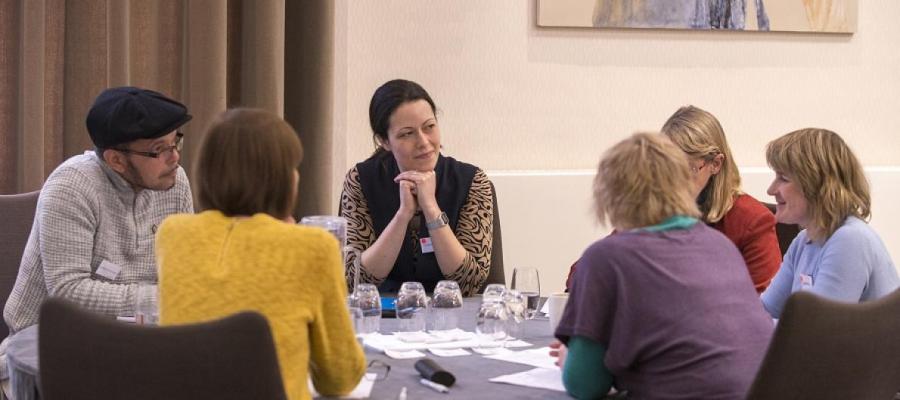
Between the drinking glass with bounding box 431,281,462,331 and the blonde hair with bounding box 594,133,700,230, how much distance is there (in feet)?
2.17

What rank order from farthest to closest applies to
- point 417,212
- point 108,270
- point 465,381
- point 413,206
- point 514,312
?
point 417,212
point 413,206
point 108,270
point 514,312
point 465,381

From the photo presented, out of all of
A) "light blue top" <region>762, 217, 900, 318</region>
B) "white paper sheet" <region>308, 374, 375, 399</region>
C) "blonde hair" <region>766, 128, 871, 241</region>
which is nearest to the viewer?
"white paper sheet" <region>308, 374, 375, 399</region>

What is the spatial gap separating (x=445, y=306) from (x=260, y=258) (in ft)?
2.86

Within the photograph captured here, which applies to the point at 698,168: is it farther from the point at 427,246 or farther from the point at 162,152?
the point at 162,152

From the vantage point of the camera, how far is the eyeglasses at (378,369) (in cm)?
218

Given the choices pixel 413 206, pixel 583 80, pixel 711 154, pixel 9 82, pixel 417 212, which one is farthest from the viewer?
pixel 583 80

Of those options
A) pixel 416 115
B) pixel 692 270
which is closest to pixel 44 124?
pixel 416 115

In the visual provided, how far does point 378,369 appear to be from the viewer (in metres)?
2.24

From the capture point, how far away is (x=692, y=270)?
200 cm

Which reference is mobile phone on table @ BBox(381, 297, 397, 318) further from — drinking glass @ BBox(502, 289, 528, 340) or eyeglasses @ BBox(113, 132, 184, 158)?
eyeglasses @ BBox(113, 132, 184, 158)

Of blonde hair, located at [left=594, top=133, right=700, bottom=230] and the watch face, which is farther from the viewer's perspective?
the watch face

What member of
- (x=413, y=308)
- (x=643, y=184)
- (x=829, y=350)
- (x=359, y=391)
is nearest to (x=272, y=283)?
(x=359, y=391)

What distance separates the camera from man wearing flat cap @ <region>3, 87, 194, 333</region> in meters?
2.76

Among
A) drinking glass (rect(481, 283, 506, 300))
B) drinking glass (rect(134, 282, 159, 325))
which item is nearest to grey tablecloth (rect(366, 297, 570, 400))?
drinking glass (rect(481, 283, 506, 300))
